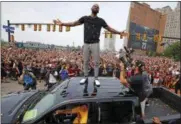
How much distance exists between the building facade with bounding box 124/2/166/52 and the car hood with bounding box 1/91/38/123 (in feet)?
224

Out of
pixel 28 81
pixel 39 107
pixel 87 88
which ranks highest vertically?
pixel 87 88

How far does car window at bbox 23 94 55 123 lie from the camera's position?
384 cm

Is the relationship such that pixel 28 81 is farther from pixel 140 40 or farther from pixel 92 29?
pixel 140 40

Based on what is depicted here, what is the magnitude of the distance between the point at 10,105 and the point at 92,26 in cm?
223

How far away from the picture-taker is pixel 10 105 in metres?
4.52

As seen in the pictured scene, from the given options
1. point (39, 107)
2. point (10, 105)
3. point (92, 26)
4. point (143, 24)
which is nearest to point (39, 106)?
point (39, 107)

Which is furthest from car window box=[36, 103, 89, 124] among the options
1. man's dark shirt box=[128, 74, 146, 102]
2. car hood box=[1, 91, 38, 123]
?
man's dark shirt box=[128, 74, 146, 102]

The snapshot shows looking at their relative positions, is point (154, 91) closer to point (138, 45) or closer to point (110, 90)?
point (110, 90)

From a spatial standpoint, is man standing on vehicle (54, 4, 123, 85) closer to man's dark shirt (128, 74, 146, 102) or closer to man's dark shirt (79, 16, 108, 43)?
man's dark shirt (79, 16, 108, 43)

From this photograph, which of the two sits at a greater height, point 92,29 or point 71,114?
point 92,29

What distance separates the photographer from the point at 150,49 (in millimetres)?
84625

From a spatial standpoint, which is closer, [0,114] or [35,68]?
[0,114]

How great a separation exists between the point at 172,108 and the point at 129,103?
148cm

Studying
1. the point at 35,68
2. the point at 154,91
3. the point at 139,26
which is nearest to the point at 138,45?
the point at 139,26
